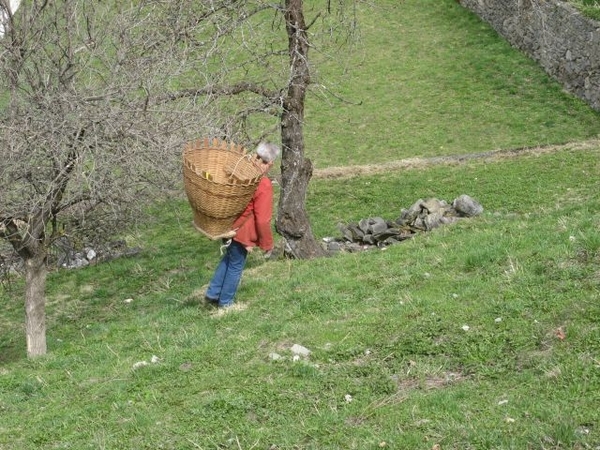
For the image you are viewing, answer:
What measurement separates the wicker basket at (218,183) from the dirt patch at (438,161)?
8828mm

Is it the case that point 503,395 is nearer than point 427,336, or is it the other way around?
point 503,395

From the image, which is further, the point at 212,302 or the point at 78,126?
the point at 212,302

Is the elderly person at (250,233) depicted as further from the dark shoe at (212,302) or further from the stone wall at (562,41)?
the stone wall at (562,41)

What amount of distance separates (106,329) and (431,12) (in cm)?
2064

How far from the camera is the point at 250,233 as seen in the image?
30.2 feet

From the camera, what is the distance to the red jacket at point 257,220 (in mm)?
9125

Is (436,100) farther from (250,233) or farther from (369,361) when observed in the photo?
(369,361)

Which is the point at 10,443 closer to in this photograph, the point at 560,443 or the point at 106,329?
the point at 106,329

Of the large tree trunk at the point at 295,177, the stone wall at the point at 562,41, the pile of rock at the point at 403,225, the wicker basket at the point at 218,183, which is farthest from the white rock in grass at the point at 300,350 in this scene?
the stone wall at the point at 562,41

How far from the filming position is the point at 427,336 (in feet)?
22.8

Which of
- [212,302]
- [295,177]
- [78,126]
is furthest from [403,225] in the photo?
[78,126]

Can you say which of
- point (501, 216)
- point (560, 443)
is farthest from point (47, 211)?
point (560, 443)

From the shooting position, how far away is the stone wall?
20.1 metres

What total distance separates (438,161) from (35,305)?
972cm
